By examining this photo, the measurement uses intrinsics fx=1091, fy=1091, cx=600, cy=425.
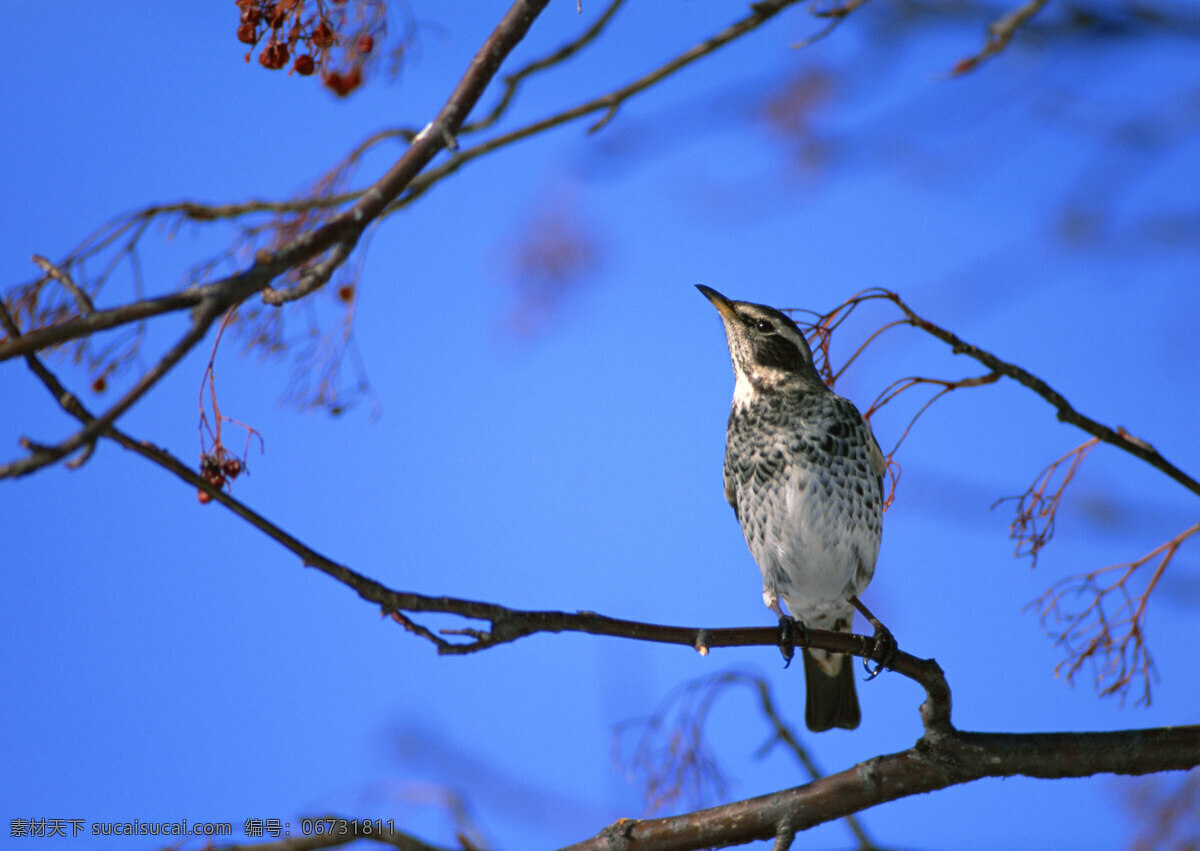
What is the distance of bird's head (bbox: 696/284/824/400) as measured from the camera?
18.1ft

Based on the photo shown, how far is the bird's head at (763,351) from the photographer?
217 inches

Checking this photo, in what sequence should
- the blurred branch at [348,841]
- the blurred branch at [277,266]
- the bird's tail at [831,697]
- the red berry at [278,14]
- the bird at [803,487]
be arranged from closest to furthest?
1. the blurred branch at [277,266]
2. the blurred branch at [348,841]
3. the red berry at [278,14]
4. the bird at [803,487]
5. the bird's tail at [831,697]

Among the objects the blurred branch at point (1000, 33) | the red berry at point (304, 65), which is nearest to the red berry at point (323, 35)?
the red berry at point (304, 65)

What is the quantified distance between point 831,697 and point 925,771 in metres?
1.68

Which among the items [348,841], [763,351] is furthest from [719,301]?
[348,841]

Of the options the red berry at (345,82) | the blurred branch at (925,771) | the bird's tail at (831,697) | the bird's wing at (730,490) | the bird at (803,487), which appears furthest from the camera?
the bird's wing at (730,490)

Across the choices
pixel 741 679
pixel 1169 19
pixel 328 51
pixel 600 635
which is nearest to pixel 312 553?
pixel 600 635

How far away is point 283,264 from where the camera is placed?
2.24 metres

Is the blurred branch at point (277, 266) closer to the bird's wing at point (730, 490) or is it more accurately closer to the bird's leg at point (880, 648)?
the bird's leg at point (880, 648)

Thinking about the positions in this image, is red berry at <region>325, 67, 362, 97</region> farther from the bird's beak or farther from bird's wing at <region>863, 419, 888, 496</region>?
bird's wing at <region>863, 419, 888, 496</region>

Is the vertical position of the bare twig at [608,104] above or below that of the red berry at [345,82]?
below

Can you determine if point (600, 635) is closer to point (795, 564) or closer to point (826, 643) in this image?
point (826, 643)

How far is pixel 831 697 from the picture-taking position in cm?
548

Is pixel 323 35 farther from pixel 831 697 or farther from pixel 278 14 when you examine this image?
pixel 831 697
